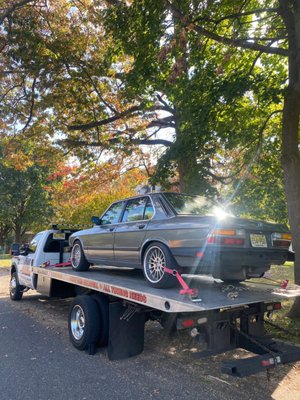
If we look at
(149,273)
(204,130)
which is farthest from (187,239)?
(204,130)

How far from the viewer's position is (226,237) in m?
4.41

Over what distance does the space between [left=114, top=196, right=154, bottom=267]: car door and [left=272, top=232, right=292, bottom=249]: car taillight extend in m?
1.82

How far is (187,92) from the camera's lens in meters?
7.86

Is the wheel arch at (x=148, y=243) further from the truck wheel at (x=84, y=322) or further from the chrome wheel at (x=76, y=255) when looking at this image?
the chrome wheel at (x=76, y=255)

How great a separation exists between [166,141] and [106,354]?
394 inches

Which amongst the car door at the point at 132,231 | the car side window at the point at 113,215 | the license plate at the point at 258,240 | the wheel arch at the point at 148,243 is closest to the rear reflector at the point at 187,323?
the wheel arch at the point at 148,243

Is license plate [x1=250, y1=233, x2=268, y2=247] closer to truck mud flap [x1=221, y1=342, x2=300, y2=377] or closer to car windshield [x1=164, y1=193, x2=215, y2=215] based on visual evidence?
car windshield [x1=164, y1=193, x2=215, y2=215]

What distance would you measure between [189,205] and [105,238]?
173 centimetres

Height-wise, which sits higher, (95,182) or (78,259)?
(95,182)

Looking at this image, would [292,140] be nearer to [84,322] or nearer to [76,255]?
[76,255]

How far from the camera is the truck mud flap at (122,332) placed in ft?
16.7

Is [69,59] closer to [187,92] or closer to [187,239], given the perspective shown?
[187,92]

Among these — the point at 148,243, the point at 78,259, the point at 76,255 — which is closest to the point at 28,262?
the point at 76,255

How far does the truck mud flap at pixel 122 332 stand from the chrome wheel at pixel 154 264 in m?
0.61
